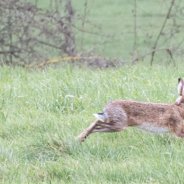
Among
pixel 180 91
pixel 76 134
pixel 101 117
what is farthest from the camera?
pixel 180 91

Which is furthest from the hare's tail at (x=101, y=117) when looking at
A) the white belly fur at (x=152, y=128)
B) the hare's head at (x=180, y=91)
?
the hare's head at (x=180, y=91)

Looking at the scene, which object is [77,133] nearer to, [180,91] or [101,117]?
[101,117]

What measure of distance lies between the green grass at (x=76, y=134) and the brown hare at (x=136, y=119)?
0.28ft

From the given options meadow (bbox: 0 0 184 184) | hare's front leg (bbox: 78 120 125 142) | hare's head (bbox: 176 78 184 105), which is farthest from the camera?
hare's head (bbox: 176 78 184 105)

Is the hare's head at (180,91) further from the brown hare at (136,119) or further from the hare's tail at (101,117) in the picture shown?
the hare's tail at (101,117)

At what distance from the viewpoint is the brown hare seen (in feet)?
22.2

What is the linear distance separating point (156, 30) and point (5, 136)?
12721 millimetres

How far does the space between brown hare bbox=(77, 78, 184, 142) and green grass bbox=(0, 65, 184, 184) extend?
3.4 inches

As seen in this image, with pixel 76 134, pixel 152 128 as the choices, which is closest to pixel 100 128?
pixel 76 134

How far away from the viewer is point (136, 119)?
22.4 feet

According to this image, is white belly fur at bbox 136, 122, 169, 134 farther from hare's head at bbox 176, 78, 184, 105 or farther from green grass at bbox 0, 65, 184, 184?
hare's head at bbox 176, 78, 184, 105

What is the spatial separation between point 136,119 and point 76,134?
528mm

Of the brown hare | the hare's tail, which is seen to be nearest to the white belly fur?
the brown hare

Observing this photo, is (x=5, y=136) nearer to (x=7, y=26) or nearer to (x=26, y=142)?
(x=26, y=142)
